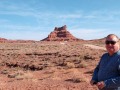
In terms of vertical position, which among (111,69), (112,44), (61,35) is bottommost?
(111,69)

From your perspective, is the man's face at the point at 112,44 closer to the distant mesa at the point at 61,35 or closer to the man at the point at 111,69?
the man at the point at 111,69

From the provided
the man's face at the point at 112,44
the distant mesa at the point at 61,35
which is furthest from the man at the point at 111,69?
the distant mesa at the point at 61,35

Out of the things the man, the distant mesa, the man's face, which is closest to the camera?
the man

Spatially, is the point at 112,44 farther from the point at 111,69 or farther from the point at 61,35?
the point at 61,35

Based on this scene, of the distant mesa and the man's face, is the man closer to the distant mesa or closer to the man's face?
the man's face

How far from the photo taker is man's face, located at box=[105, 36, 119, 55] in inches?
155

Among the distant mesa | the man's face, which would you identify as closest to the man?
the man's face

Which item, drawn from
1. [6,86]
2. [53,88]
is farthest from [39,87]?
[6,86]

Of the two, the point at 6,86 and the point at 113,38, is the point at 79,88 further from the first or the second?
the point at 113,38

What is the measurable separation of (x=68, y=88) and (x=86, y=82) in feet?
4.12

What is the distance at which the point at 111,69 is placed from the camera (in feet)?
12.8

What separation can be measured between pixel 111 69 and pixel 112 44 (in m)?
0.37

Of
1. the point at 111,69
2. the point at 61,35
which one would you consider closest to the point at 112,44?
the point at 111,69

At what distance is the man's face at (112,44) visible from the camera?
3947mm
